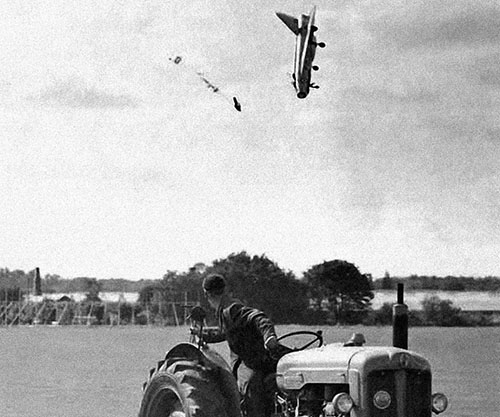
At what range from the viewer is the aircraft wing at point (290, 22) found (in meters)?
15.7

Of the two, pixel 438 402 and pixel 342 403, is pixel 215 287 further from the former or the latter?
pixel 438 402

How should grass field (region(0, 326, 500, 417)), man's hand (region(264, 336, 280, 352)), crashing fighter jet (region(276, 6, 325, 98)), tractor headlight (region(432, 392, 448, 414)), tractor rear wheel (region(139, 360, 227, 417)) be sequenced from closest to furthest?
1. tractor headlight (region(432, 392, 448, 414))
2. man's hand (region(264, 336, 280, 352))
3. tractor rear wheel (region(139, 360, 227, 417))
4. crashing fighter jet (region(276, 6, 325, 98))
5. grass field (region(0, 326, 500, 417))

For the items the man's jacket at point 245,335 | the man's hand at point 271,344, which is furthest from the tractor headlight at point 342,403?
the man's jacket at point 245,335

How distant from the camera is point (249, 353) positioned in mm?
12688

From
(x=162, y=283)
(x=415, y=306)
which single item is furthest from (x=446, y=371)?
(x=162, y=283)

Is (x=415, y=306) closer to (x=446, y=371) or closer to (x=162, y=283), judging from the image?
(x=446, y=371)

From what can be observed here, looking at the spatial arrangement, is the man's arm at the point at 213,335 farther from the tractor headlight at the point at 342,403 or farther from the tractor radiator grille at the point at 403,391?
the tractor radiator grille at the point at 403,391

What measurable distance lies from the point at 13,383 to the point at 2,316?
250 ft

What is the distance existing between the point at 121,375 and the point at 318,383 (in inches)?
975

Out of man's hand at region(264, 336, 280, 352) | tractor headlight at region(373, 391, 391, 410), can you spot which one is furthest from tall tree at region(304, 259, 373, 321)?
tractor headlight at region(373, 391, 391, 410)

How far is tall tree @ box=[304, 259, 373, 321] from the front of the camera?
27.0m

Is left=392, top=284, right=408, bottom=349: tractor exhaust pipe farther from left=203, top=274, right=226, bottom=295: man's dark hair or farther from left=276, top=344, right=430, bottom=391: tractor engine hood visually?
left=203, top=274, right=226, bottom=295: man's dark hair

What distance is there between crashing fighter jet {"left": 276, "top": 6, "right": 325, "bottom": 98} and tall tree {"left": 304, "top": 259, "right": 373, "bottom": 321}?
981 cm

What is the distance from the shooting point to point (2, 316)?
106062 millimetres
